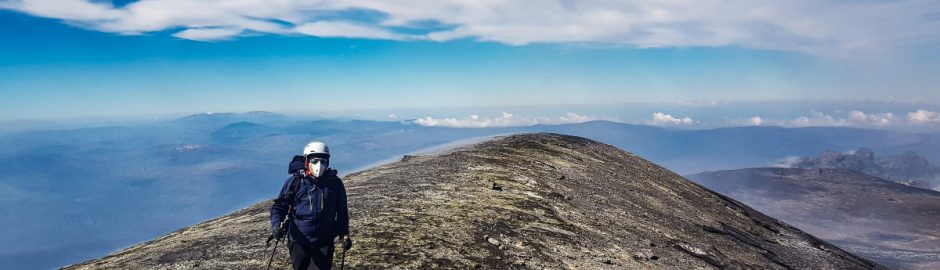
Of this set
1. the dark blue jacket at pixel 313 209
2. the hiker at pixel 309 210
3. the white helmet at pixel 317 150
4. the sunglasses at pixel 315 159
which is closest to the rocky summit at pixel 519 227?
the hiker at pixel 309 210

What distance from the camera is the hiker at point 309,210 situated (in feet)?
46.2

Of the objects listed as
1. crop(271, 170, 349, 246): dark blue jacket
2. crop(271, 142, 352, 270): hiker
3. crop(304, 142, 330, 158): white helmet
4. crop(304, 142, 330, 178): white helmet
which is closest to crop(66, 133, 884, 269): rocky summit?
crop(271, 142, 352, 270): hiker

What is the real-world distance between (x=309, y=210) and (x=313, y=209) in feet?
0.40

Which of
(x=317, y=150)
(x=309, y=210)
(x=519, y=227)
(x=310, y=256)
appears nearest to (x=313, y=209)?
(x=309, y=210)

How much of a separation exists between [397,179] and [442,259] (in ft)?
52.7

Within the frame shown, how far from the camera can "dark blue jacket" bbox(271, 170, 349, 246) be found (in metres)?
14.1

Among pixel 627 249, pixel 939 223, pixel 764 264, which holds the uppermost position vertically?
pixel 627 249

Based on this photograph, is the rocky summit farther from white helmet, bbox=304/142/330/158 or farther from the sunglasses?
white helmet, bbox=304/142/330/158

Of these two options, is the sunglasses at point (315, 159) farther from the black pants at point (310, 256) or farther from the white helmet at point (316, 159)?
the black pants at point (310, 256)

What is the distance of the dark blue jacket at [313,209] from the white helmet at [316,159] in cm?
27

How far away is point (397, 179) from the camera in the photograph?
3441 cm

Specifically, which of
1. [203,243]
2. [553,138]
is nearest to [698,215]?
[553,138]

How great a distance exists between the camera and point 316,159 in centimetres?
1396

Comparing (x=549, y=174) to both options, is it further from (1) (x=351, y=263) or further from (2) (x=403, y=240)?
(1) (x=351, y=263)
